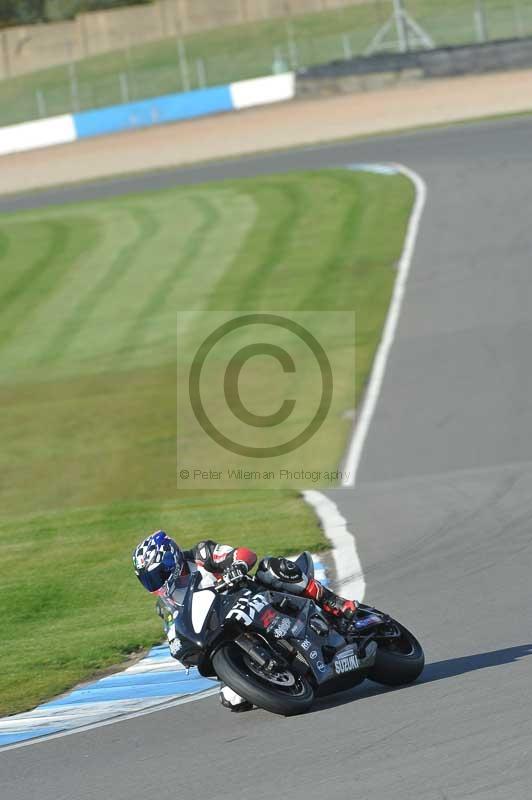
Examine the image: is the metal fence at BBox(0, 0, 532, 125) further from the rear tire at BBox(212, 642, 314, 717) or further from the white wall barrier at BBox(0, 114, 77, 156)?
the rear tire at BBox(212, 642, 314, 717)

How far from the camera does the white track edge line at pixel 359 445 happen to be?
36.7ft

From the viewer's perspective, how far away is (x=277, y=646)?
7344mm

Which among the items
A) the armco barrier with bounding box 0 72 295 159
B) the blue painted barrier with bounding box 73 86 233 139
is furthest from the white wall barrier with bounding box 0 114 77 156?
the blue painted barrier with bounding box 73 86 233 139

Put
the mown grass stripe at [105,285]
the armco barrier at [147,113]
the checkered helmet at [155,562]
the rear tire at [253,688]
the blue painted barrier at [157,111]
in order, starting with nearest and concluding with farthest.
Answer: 1. the rear tire at [253,688]
2. the checkered helmet at [155,562]
3. the mown grass stripe at [105,285]
4. the armco barrier at [147,113]
5. the blue painted barrier at [157,111]

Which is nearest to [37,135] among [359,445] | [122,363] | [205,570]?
[122,363]

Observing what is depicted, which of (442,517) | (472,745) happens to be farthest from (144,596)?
(472,745)

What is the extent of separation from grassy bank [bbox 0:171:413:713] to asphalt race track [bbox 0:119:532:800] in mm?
1107

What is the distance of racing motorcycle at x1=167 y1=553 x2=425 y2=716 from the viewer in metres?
7.18

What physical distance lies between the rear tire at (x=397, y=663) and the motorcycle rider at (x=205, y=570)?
54 cm

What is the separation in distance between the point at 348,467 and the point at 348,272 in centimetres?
988

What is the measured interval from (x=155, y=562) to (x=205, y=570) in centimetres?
31

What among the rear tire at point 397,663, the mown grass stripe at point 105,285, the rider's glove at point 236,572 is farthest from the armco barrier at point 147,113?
the rider's glove at point 236,572

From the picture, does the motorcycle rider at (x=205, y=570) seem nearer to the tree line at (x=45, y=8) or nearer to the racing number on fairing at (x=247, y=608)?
the racing number on fairing at (x=247, y=608)

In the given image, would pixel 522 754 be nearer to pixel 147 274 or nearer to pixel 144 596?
pixel 144 596
